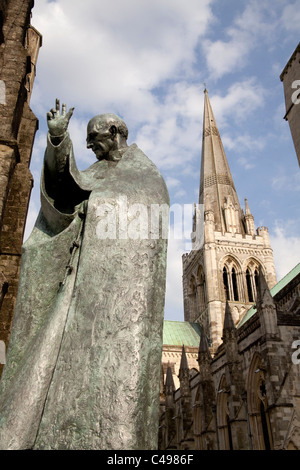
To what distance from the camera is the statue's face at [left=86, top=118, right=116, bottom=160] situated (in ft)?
8.31

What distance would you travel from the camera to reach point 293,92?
763 inches

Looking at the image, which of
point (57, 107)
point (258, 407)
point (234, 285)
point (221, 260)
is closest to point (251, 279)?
point (234, 285)

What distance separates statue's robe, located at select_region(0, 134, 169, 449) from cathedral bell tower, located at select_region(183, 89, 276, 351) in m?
34.1

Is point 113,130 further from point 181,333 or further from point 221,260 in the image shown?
point 181,333

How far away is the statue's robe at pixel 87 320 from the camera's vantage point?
1.70m

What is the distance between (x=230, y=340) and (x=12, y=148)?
16.0 meters

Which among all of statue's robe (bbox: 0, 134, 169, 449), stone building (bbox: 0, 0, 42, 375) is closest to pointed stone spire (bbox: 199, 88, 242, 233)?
stone building (bbox: 0, 0, 42, 375)

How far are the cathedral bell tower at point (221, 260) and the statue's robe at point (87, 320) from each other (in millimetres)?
34105

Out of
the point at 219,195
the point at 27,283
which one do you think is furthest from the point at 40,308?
the point at 219,195

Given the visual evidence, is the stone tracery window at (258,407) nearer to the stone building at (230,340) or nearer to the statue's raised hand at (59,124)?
the stone building at (230,340)

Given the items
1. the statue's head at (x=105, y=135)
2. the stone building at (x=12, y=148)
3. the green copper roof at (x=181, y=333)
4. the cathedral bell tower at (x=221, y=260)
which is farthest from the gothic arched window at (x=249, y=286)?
the statue's head at (x=105, y=135)
